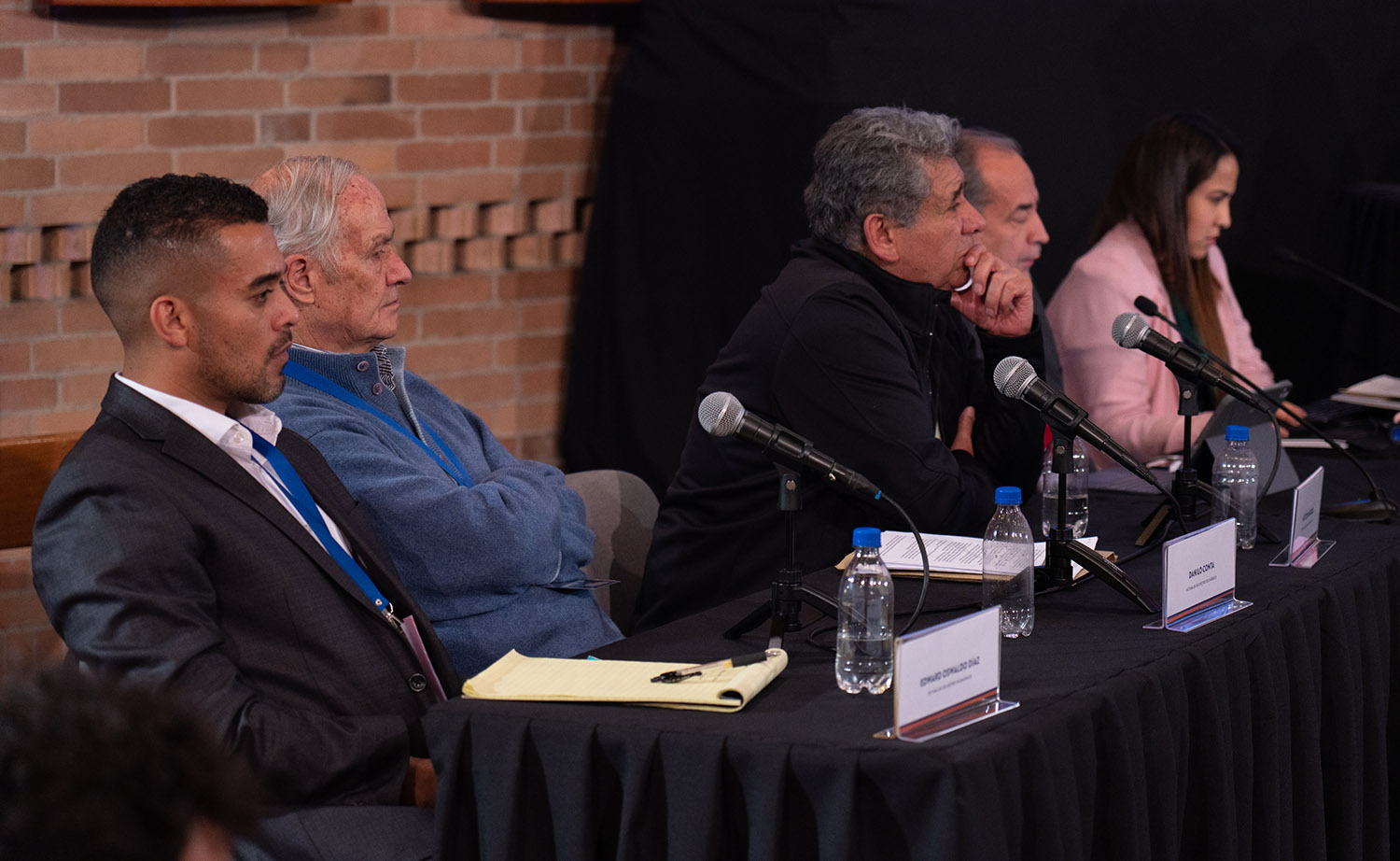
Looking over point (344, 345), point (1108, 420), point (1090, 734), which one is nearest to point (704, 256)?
point (1108, 420)

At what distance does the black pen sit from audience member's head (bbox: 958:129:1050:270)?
194cm

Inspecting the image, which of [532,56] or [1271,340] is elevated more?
[532,56]

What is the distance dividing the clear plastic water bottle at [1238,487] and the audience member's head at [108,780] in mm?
2037

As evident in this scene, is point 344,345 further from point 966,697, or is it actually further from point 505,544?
point 966,697

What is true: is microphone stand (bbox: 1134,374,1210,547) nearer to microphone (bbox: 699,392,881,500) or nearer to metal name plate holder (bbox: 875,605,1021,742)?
microphone (bbox: 699,392,881,500)

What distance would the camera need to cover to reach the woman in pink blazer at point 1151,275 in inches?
151

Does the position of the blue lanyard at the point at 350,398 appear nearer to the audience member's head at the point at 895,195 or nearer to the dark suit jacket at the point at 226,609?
the dark suit jacket at the point at 226,609

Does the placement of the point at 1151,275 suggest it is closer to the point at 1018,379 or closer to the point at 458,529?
the point at 1018,379

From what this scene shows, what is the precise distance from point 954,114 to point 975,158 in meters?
0.83

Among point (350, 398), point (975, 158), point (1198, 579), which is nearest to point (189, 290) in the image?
point (350, 398)

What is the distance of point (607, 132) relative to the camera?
465 centimetres

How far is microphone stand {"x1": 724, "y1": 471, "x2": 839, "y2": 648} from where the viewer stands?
6.44ft

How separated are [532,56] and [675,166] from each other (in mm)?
531

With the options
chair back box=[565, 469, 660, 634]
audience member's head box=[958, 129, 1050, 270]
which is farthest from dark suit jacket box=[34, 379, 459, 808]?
audience member's head box=[958, 129, 1050, 270]
